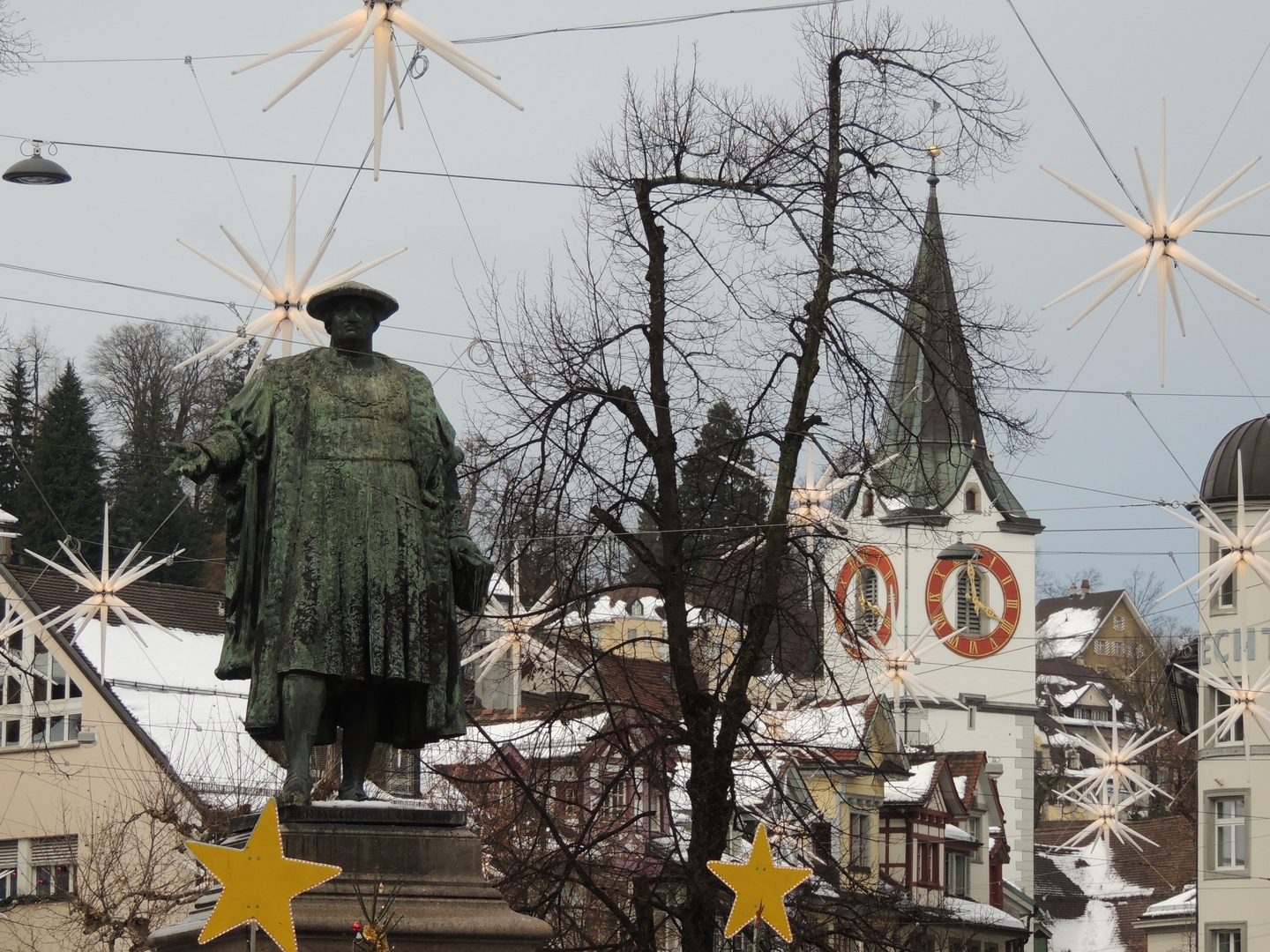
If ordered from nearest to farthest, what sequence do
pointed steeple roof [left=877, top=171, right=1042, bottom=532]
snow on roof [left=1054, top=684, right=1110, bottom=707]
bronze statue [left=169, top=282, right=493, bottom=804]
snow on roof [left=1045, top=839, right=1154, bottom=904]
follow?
bronze statue [left=169, top=282, right=493, bottom=804]
pointed steeple roof [left=877, top=171, right=1042, bottom=532]
snow on roof [left=1045, top=839, right=1154, bottom=904]
snow on roof [left=1054, top=684, right=1110, bottom=707]

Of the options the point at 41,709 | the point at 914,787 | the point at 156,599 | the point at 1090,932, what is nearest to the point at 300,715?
the point at 41,709

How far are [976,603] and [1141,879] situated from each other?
49.0ft

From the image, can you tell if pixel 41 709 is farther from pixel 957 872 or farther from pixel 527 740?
pixel 957 872

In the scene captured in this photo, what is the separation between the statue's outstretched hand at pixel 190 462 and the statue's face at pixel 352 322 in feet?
2.83

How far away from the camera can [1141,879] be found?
196ft

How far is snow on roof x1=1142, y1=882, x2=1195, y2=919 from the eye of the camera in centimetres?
5331

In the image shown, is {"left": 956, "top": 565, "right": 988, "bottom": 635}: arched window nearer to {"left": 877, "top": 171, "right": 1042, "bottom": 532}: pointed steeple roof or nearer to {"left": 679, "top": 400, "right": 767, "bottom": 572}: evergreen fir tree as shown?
{"left": 877, "top": 171, "right": 1042, "bottom": 532}: pointed steeple roof

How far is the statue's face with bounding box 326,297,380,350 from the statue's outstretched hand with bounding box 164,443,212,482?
863 mm

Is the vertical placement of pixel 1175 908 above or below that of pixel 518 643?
below

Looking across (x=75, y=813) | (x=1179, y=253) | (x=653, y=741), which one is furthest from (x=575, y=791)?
(x=75, y=813)

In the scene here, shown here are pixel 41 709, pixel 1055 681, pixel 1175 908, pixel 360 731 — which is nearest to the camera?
pixel 360 731

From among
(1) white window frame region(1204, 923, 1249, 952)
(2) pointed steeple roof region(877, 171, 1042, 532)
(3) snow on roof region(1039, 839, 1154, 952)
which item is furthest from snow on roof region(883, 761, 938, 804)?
(2) pointed steeple roof region(877, 171, 1042, 532)

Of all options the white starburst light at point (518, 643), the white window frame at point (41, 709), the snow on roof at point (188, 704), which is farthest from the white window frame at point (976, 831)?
Result: the white starburst light at point (518, 643)

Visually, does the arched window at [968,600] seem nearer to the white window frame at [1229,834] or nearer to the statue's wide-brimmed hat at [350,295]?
the white window frame at [1229,834]
